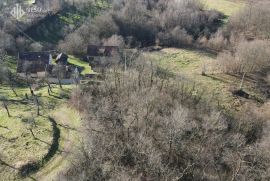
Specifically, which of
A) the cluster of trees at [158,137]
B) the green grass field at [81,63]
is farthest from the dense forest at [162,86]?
the green grass field at [81,63]

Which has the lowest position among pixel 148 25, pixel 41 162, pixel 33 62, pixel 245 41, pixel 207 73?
pixel 41 162

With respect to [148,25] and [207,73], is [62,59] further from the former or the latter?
[207,73]

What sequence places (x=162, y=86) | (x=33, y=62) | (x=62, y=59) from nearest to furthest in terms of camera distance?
(x=162, y=86) → (x=33, y=62) → (x=62, y=59)

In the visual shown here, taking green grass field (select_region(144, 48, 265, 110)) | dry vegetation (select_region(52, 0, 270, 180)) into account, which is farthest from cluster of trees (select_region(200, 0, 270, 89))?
green grass field (select_region(144, 48, 265, 110))

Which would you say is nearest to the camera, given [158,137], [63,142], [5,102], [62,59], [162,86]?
[63,142]

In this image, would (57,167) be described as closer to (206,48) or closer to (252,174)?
(252,174)

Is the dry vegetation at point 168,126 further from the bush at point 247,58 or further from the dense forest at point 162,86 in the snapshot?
the dense forest at point 162,86

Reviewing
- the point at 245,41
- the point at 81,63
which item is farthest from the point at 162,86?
the point at 245,41

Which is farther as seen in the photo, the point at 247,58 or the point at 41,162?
the point at 247,58
